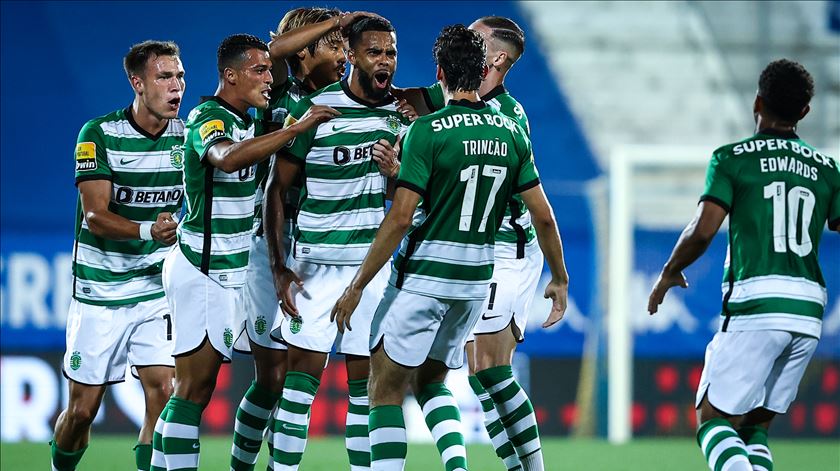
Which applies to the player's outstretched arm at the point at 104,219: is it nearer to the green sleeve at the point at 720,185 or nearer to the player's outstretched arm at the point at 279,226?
the player's outstretched arm at the point at 279,226

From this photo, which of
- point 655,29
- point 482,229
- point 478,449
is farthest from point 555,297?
point 655,29

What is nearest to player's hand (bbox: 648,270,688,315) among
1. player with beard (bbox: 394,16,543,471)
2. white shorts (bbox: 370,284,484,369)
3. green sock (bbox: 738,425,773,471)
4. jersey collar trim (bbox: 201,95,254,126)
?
green sock (bbox: 738,425,773,471)

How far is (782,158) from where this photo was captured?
466 cm

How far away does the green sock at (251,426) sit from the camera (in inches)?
217

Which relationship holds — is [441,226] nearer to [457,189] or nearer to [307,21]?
[457,189]

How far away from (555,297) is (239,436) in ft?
5.26

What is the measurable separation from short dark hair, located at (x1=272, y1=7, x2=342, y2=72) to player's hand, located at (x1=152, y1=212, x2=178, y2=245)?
1093mm

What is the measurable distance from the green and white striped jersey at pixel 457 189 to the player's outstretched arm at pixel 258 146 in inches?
15.9

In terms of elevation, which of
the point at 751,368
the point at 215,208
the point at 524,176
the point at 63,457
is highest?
the point at 524,176

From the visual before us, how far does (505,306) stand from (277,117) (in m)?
1.37

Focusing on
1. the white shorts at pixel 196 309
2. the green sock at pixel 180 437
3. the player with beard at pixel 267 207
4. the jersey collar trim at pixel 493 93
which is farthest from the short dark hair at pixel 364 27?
the green sock at pixel 180 437

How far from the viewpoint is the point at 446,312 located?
4785mm

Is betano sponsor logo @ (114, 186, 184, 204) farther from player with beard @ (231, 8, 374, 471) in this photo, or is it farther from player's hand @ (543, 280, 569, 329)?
player's hand @ (543, 280, 569, 329)

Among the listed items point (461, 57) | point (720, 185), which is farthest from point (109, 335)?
point (720, 185)
